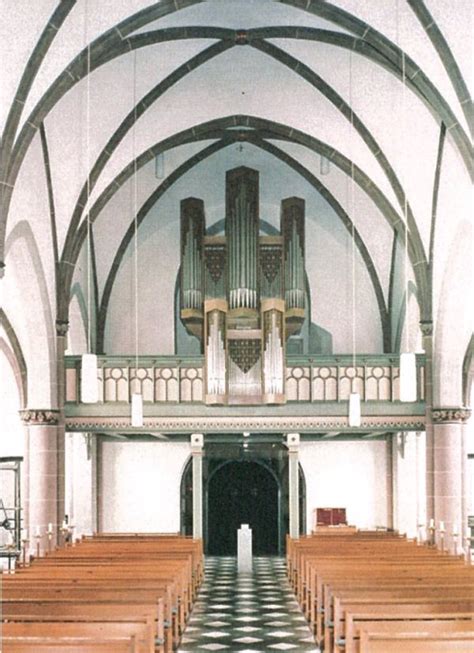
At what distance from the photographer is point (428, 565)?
52.4 feet

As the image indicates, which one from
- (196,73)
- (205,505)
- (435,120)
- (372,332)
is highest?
(196,73)

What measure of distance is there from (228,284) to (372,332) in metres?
7.18

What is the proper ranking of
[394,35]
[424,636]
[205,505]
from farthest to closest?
[205,505], [394,35], [424,636]

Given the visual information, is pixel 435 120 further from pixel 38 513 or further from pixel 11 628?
pixel 11 628

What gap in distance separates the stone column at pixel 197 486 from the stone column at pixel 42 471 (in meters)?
3.34

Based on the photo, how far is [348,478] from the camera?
30938 millimetres

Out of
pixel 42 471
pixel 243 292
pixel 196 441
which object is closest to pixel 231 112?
pixel 243 292

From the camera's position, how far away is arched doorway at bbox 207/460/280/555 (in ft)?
105

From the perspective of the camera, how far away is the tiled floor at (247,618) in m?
15.3

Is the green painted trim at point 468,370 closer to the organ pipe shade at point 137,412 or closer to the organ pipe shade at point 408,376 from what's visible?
the organ pipe shade at point 137,412

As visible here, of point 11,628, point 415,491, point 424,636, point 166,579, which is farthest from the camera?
point 415,491

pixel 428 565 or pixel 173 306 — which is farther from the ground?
pixel 173 306

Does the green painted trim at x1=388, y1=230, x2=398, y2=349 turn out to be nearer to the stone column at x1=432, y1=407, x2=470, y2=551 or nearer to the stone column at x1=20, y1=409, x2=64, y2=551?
the stone column at x1=432, y1=407, x2=470, y2=551

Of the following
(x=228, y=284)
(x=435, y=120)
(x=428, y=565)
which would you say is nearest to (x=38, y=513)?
(x=228, y=284)
